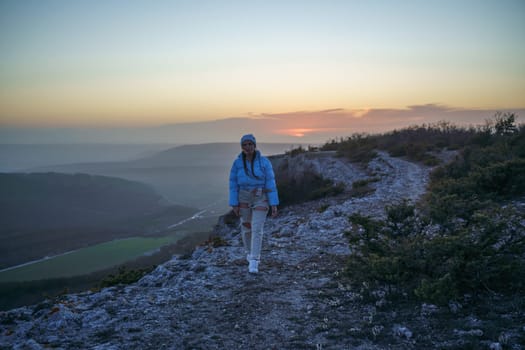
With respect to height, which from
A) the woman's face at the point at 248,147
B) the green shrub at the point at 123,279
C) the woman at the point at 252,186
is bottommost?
the green shrub at the point at 123,279

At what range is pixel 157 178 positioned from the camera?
642 ft

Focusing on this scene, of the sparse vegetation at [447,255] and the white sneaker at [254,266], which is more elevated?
the sparse vegetation at [447,255]

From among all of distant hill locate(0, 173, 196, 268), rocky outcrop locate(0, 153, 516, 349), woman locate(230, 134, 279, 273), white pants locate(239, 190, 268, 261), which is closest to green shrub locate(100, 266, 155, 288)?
rocky outcrop locate(0, 153, 516, 349)

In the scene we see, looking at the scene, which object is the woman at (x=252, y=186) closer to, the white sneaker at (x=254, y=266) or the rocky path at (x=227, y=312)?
the white sneaker at (x=254, y=266)

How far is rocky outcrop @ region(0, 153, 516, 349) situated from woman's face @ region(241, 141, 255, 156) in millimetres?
2480

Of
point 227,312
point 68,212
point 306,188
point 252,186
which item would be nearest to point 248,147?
point 252,186

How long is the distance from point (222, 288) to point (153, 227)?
298ft

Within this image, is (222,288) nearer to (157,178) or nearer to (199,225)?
(199,225)

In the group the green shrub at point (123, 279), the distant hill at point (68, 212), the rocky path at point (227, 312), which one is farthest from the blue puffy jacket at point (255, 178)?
the distant hill at point (68, 212)

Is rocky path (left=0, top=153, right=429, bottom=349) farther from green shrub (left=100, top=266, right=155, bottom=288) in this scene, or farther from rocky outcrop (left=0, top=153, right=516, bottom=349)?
green shrub (left=100, top=266, right=155, bottom=288)

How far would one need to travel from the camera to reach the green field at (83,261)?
4872cm

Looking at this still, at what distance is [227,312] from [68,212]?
11180 centimetres

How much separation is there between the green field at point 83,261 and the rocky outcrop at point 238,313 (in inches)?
1845

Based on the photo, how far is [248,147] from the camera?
6.37 m
